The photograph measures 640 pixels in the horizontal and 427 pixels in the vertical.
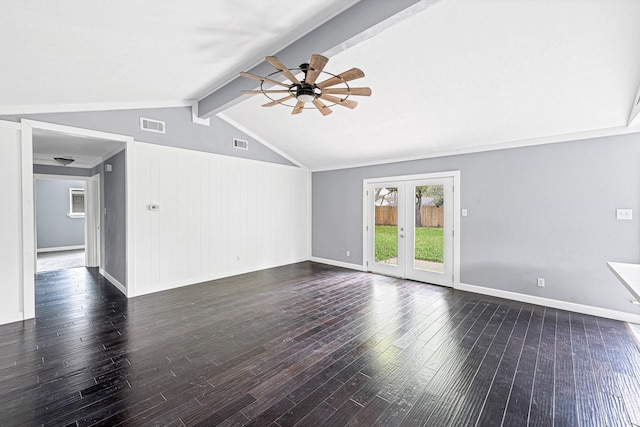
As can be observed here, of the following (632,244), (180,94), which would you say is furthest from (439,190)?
(180,94)

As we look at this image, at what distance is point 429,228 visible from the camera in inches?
207

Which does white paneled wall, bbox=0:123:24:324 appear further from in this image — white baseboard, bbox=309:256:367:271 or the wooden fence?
the wooden fence

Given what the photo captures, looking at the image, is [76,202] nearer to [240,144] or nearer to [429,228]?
[240,144]

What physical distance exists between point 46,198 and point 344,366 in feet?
35.8

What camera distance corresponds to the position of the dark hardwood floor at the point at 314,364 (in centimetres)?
190

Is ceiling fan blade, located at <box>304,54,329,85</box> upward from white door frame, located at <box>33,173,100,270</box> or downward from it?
upward

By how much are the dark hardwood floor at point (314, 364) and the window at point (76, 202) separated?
6288 millimetres

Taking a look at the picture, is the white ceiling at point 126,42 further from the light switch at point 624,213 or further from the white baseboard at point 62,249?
the white baseboard at point 62,249

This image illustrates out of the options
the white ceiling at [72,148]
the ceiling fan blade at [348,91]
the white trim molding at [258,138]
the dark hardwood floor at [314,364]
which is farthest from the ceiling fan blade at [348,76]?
the white ceiling at [72,148]

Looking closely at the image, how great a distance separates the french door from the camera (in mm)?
5043

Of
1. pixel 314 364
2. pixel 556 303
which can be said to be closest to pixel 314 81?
pixel 314 364

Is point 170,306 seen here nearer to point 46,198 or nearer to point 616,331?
point 616,331

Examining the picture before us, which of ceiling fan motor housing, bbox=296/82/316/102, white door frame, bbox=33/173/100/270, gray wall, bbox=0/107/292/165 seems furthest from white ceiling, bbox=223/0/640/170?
white door frame, bbox=33/173/100/270

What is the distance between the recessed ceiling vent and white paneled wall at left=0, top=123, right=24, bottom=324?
145 centimetres
